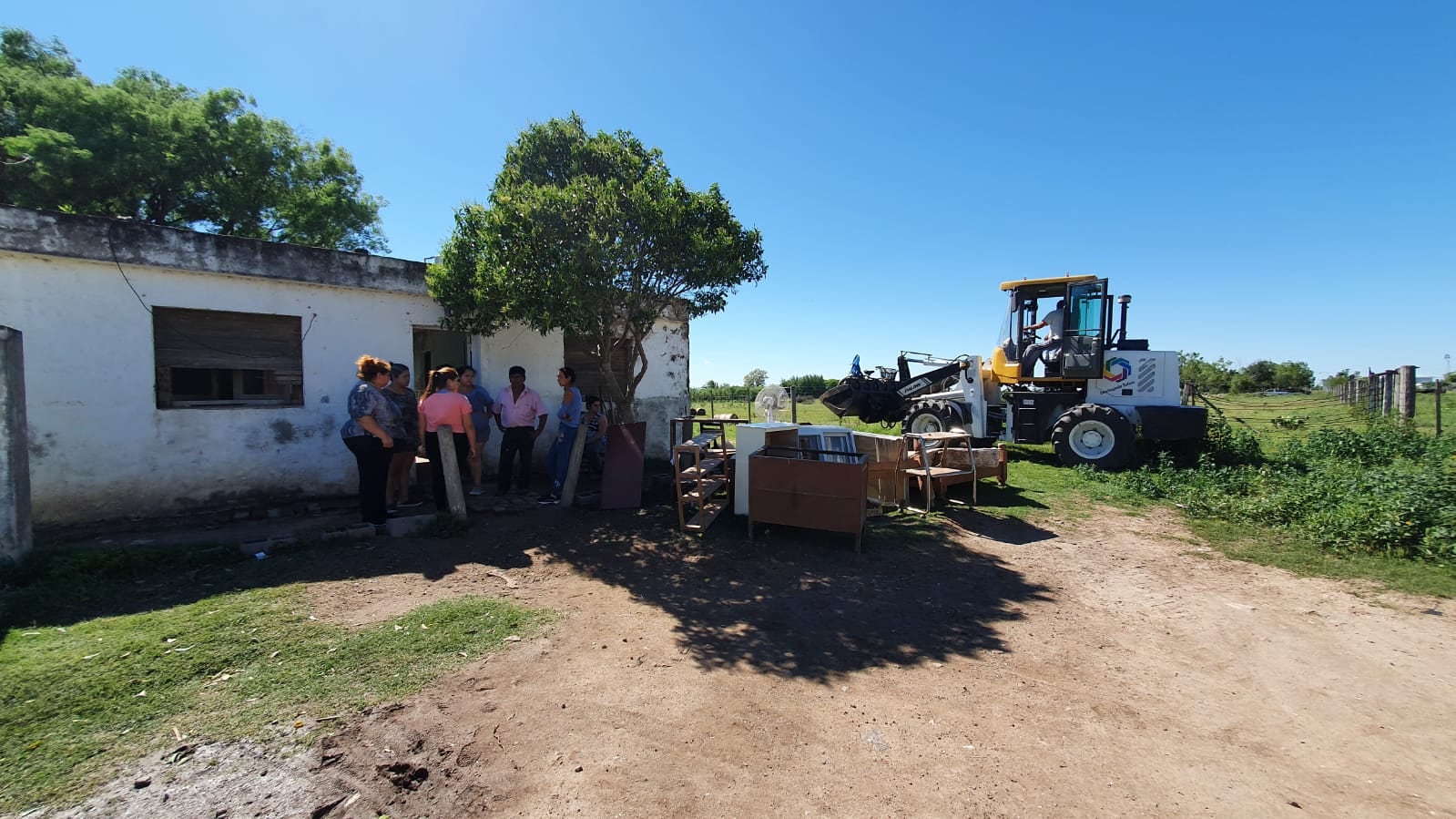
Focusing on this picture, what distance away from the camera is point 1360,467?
325 inches

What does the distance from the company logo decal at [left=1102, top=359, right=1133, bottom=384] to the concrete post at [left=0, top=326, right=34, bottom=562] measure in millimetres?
13229

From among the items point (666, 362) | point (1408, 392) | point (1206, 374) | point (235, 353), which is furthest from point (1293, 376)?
point (235, 353)

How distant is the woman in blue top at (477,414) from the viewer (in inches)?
276

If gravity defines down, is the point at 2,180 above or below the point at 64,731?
above

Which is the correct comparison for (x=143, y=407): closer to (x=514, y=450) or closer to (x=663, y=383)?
(x=514, y=450)

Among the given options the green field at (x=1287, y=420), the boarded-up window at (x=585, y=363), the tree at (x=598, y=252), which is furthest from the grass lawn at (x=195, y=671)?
the green field at (x=1287, y=420)

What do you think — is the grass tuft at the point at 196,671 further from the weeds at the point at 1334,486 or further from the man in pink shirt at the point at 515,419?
the weeds at the point at 1334,486

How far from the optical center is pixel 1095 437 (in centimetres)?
969

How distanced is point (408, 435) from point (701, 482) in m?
3.24

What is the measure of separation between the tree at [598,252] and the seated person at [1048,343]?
6192 millimetres

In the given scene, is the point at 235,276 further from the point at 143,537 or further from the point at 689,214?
the point at 689,214

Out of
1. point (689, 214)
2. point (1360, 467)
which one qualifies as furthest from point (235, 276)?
point (1360, 467)

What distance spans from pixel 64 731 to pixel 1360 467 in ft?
43.8

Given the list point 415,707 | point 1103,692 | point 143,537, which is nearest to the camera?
point 415,707
